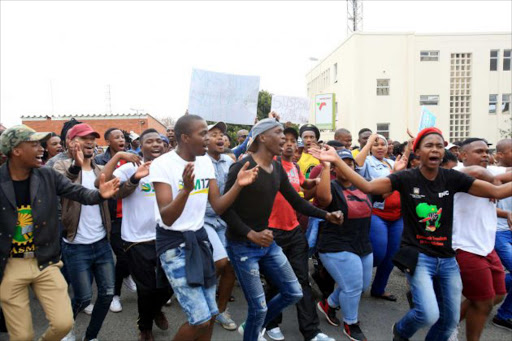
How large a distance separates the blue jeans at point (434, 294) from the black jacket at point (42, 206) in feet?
9.78

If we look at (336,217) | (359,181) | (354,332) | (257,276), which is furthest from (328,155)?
(354,332)

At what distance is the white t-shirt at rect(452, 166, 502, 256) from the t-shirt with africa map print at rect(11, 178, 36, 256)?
3887mm

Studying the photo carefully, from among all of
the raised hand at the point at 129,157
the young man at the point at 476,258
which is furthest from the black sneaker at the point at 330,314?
the raised hand at the point at 129,157

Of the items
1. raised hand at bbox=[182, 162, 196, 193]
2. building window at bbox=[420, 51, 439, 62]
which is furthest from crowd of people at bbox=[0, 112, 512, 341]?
building window at bbox=[420, 51, 439, 62]

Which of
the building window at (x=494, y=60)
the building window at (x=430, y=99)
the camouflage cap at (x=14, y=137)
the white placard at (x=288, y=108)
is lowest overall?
the camouflage cap at (x=14, y=137)

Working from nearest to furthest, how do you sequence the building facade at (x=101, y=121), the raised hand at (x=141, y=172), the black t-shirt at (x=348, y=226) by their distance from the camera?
the raised hand at (x=141, y=172) → the black t-shirt at (x=348, y=226) → the building facade at (x=101, y=121)

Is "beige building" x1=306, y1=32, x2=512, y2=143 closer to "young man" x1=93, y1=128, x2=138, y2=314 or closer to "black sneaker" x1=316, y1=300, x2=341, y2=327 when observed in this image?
"young man" x1=93, y1=128, x2=138, y2=314

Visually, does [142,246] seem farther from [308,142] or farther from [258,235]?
[308,142]

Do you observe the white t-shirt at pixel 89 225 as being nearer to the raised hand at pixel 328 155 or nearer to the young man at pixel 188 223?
the young man at pixel 188 223

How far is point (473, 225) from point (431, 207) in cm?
64

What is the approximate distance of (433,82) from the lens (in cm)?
2969

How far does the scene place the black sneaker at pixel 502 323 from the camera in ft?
15.2

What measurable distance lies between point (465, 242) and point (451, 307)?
66 cm

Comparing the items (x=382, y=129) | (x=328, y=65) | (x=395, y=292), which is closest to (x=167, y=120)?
(x=328, y=65)
